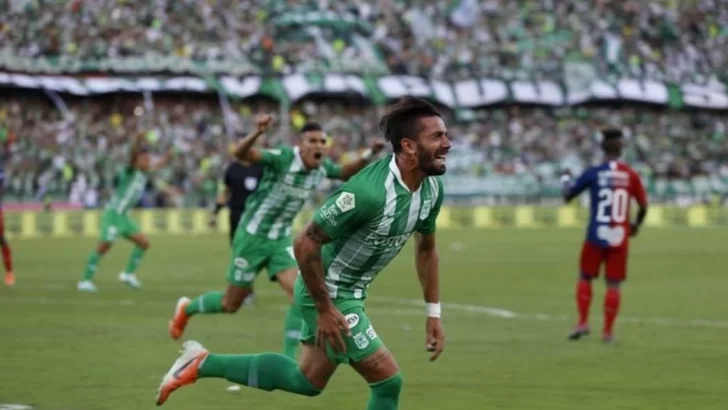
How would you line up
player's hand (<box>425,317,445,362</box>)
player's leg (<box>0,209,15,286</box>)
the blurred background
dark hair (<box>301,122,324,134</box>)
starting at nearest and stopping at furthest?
player's hand (<box>425,317,445,362</box>)
dark hair (<box>301,122,324,134</box>)
player's leg (<box>0,209,15,286</box>)
the blurred background

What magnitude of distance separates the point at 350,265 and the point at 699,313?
11.9m

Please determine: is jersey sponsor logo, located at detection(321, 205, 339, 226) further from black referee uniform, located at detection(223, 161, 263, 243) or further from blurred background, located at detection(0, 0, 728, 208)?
blurred background, located at detection(0, 0, 728, 208)

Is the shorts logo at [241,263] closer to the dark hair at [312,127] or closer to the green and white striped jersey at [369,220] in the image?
the dark hair at [312,127]

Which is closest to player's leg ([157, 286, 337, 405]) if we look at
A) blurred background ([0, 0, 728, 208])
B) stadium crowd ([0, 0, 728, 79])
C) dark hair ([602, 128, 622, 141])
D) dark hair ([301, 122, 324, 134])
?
dark hair ([301, 122, 324, 134])

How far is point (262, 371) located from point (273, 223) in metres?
5.67

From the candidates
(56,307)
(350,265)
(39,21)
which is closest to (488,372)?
(350,265)

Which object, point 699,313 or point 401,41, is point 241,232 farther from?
point 401,41

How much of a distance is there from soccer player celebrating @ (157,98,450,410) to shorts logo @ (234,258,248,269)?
531cm

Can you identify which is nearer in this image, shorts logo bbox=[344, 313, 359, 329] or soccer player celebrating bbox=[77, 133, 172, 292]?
shorts logo bbox=[344, 313, 359, 329]

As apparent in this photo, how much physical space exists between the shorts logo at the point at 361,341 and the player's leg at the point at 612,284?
7.80 m

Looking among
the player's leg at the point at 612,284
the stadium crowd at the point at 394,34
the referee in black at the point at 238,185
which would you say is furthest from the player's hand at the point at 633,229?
the stadium crowd at the point at 394,34

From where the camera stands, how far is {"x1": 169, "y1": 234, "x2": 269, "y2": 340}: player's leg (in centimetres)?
1341

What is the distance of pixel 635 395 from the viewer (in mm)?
11055

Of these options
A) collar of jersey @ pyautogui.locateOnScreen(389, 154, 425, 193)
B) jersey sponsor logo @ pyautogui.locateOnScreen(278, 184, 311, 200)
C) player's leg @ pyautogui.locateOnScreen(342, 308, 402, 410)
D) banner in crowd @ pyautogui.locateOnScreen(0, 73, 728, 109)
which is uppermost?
banner in crowd @ pyautogui.locateOnScreen(0, 73, 728, 109)
